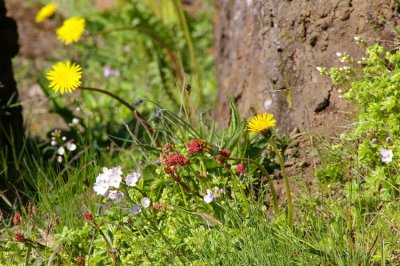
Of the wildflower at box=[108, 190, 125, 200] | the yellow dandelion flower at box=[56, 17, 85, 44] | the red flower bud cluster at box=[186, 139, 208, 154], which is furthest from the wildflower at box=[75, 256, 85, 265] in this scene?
the yellow dandelion flower at box=[56, 17, 85, 44]

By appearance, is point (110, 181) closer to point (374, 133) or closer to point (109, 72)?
point (374, 133)

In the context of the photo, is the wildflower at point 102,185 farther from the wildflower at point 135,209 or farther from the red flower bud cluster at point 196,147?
the red flower bud cluster at point 196,147

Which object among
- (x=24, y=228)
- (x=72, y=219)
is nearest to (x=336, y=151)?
(x=72, y=219)

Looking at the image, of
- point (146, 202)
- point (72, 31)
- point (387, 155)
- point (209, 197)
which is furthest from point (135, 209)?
point (72, 31)

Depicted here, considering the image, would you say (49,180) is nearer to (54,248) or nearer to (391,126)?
(54,248)

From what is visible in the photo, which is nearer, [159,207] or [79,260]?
[79,260]

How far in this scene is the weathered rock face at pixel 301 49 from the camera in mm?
3607

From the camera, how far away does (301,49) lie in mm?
3871

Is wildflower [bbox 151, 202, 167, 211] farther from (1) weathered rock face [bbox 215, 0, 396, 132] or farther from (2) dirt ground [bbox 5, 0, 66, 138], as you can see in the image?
(2) dirt ground [bbox 5, 0, 66, 138]

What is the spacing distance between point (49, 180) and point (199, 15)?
377cm

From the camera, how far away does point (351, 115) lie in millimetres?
3523

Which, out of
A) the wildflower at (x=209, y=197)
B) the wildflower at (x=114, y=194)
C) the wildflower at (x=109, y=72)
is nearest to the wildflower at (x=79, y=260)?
the wildflower at (x=114, y=194)

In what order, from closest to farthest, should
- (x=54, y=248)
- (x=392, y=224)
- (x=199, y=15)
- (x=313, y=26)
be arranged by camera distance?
(x=392, y=224), (x=54, y=248), (x=313, y=26), (x=199, y=15)

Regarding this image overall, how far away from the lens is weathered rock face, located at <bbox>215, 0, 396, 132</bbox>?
142 inches
